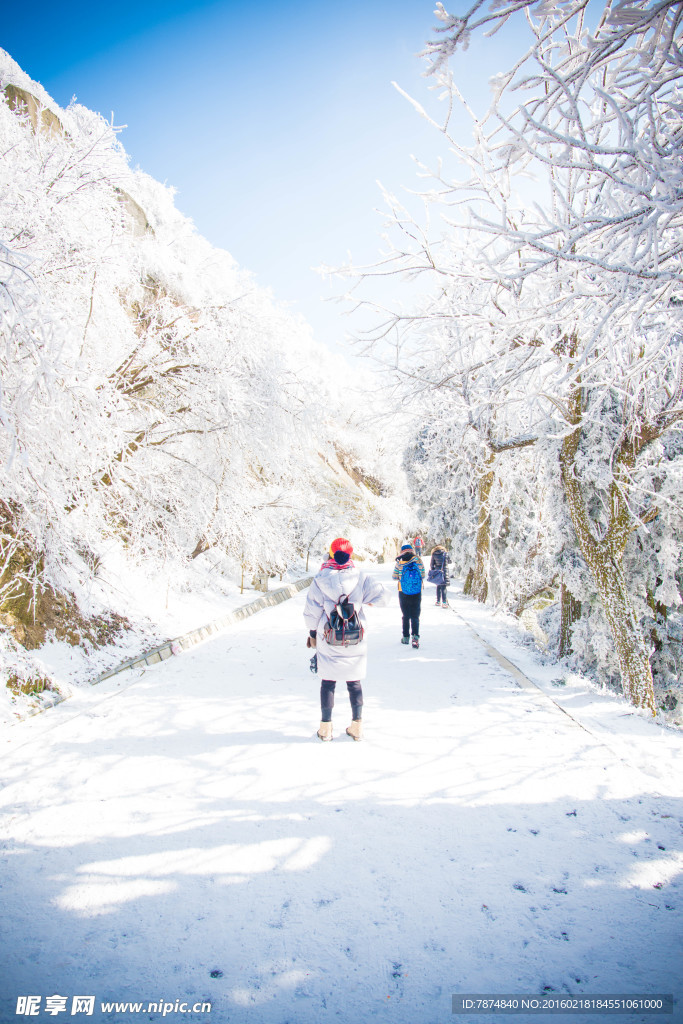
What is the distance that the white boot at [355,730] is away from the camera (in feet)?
12.7

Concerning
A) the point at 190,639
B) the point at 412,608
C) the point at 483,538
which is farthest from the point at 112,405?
the point at 483,538

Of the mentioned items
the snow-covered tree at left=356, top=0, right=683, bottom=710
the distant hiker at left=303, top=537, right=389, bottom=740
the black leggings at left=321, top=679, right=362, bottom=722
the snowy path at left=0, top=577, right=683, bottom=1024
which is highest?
the snow-covered tree at left=356, top=0, right=683, bottom=710

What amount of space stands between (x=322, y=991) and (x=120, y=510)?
6.30 meters

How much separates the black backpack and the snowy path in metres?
0.89

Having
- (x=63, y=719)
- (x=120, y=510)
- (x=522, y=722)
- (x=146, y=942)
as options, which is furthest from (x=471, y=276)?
(x=120, y=510)

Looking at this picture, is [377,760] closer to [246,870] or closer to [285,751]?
[285,751]

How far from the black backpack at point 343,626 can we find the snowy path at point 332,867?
2.92ft

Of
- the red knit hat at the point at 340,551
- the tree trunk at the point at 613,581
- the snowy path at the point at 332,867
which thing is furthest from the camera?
the tree trunk at the point at 613,581

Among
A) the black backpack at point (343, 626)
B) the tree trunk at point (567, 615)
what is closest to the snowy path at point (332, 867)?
the black backpack at point (343, 626)

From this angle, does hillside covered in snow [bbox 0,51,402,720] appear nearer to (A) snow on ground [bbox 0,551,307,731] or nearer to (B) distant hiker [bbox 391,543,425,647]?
(A) snow on ground [bbox 0,551,307,731]

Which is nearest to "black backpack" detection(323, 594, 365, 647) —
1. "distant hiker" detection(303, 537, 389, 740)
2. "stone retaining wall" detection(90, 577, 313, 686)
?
Answer: "distant hiker" detection(303, 537, 389, 740)

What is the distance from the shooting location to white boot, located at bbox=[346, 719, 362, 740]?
3875 mm

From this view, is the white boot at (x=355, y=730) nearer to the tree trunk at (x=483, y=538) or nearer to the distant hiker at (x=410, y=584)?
the distant hiker at (x=410, y=584)

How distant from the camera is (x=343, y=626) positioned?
3826 mm
